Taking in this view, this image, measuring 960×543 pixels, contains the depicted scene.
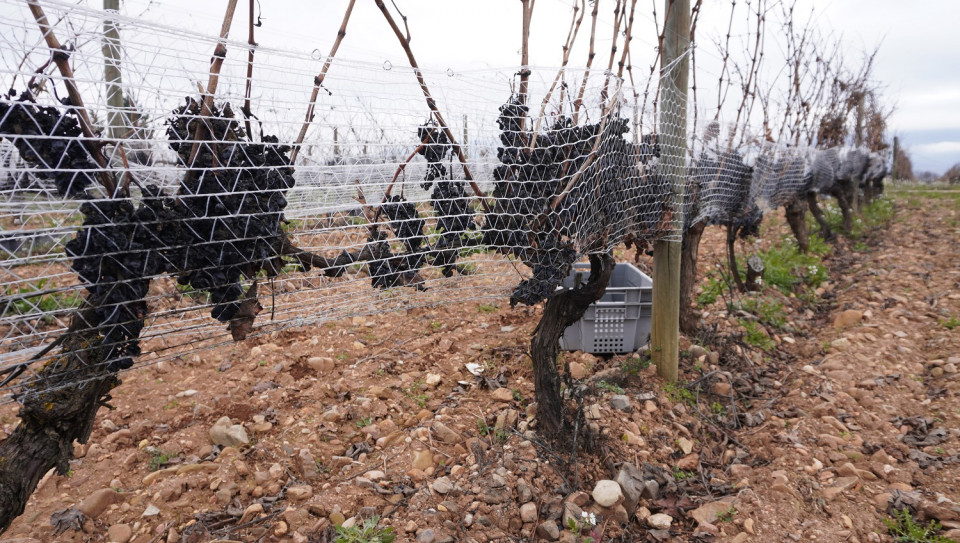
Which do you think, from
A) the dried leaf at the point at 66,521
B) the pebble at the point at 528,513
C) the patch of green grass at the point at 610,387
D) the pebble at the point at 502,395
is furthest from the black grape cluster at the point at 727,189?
the dried leaf at the point at 66,521

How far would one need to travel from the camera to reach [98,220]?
4.19ft

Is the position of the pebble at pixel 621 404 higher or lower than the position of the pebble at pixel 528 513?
higher

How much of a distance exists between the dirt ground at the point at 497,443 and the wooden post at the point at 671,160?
214 mm

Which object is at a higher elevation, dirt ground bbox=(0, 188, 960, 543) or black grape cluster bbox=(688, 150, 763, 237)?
black grape cluster bbox=(688, 150, 763, 237)

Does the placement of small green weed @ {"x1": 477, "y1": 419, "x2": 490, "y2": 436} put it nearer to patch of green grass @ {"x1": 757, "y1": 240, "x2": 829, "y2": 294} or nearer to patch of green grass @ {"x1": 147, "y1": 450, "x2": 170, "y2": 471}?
patch of green grass @ {"x1": 147, "y1": 450, "x2": 170, "y2": 471}

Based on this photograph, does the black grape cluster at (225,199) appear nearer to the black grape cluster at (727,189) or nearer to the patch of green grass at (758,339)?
the black grape cluster at (727,189)

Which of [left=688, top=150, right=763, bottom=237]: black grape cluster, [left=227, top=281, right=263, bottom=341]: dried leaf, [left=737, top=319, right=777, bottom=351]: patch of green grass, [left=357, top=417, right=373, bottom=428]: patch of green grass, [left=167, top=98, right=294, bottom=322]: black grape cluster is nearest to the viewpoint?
[left=167, top=98, right=294, bottom=322]: black grape cluster

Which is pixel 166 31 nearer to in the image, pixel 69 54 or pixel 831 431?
pixel 69 54

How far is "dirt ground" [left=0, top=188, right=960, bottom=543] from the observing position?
204 cm

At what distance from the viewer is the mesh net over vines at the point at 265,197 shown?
124 centimetres

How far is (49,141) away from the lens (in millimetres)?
1188

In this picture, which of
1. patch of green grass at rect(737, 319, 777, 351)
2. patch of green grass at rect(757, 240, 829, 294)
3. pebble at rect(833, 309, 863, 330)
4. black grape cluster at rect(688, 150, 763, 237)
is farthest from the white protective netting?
patch of green grass at rect(757, 240, 829, 294)

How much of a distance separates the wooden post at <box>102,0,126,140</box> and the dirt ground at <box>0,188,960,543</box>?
1443 mm

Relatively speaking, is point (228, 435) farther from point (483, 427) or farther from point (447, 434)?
point (483, 427)
